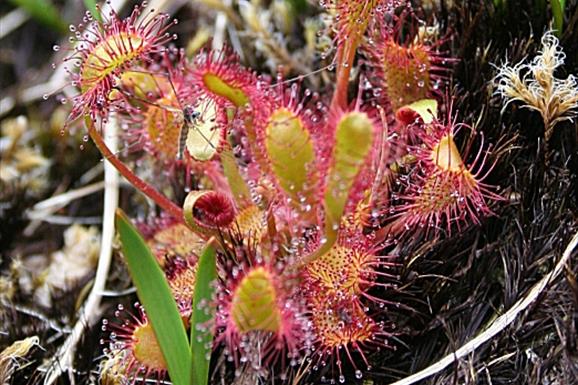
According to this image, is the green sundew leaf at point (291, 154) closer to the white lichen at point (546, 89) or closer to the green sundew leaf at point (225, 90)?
the green sundew leaf at point (225, 90)

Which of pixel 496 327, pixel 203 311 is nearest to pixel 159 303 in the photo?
pixel 203 311

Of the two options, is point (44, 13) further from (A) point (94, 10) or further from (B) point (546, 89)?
(B) point (546, 89)

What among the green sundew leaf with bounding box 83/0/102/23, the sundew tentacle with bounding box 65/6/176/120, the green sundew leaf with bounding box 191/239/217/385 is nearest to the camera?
the green sundew leaf with bounding box 191/239/217/385

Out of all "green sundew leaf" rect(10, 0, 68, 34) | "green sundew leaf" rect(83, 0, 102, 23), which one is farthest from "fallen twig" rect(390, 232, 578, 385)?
"green sundew leaf" rect(10, 0, 68, 34)

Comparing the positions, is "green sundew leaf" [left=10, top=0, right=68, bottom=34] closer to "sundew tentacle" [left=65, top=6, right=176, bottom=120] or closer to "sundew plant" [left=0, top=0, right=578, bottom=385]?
"sundew plant" [left=0, top=0, right=578, bottom=385]

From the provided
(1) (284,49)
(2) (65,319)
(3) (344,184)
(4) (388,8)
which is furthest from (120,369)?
(1) (284,49)

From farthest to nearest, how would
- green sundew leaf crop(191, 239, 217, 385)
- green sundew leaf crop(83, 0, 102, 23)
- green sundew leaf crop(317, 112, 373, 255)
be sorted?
1. green sundew leaf crop(83, 0, 102, 23)
2. green sundew leaf crop(191, 239, 217, 385)
3. green sundew leaf crop(317, 112, 373, 255)

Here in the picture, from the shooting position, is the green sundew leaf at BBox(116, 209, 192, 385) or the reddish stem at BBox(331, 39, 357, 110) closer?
the green sundew leaf at BBox(116, 209, 192, 385)

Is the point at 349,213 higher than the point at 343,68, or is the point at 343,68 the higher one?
the point at 343,68

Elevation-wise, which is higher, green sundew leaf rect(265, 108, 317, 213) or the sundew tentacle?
the sundew tentacle
